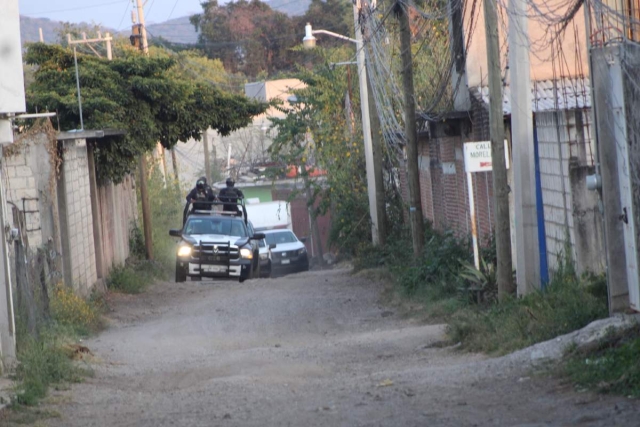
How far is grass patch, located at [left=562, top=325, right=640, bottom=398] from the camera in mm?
7289

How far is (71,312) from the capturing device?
1452 centimetres

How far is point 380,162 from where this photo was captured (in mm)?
23953

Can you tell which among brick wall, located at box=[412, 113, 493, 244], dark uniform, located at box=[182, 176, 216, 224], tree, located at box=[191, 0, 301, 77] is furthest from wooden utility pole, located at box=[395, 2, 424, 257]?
tree, located at box=[191, 0, 301, 77]

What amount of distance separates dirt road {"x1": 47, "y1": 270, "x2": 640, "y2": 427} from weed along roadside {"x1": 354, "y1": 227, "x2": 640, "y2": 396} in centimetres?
27

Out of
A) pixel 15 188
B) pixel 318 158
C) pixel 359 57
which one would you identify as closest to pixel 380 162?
pixel 359 57

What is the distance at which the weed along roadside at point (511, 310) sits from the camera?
308 inches

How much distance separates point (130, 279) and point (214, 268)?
106 inches

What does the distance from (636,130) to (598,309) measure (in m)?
2.11

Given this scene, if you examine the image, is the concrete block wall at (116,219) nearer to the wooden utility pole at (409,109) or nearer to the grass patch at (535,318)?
the wooden utility pole at (409,109)

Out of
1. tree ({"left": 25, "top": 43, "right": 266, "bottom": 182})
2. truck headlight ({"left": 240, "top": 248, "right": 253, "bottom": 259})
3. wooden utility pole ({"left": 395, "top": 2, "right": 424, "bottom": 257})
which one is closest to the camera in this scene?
wooden utility pole ({"left": 395, "top": 2, "right": 424, "bottom": 257})

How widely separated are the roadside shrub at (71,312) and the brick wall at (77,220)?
1.29 metres

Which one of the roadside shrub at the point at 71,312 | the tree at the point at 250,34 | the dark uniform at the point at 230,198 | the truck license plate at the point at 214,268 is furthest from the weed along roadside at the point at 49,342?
the tree at the point at 250,34

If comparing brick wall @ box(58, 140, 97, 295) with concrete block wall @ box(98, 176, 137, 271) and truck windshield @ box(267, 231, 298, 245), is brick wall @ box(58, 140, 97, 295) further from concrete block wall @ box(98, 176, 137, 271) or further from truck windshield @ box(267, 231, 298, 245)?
truck windshield @ box(267, 231, 298, 245)

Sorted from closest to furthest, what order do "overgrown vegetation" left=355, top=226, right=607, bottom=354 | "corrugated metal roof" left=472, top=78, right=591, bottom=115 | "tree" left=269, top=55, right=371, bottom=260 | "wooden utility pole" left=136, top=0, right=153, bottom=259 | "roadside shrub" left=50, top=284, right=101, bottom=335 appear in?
"overgrown vegetation" left=355, top=226, right=607, bottom=354
"roadside shrub" left=50, top=284, right=101, bottom=335
"corrugated metal roof" left=472, top=78, right=591, bottom=115
"wooden utility pole" left=136, top=0, right=153, bottom=259
"tree" left=269, top=55, right=371, bottom=260
